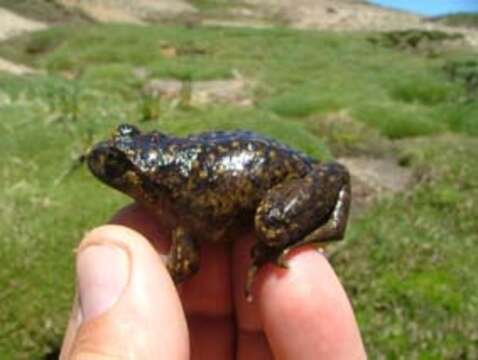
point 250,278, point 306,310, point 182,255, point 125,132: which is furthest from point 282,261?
point 125,132

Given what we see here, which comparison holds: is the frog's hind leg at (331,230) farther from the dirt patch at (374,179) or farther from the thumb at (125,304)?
A: the dirt patch at (374,179)

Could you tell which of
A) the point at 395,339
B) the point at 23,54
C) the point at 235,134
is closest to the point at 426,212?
the point at 395,339

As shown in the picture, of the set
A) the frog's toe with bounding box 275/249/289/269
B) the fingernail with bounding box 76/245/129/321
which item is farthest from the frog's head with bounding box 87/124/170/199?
the frog's toe with bounding box 275/249/289/269

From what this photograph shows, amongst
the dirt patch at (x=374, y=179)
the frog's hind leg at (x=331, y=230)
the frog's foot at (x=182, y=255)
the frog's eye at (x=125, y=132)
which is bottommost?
the dirt patch at (x=374, y=179)

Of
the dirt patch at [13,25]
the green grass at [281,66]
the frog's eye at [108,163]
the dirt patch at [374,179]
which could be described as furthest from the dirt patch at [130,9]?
the frog's eye at [108,163]

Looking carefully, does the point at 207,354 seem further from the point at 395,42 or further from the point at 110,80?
the point at 395,42
